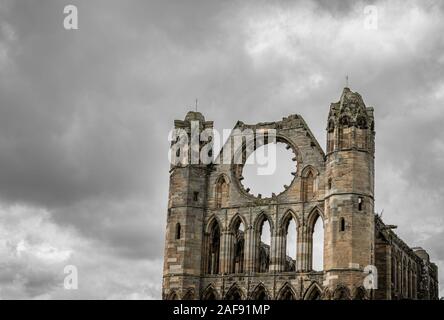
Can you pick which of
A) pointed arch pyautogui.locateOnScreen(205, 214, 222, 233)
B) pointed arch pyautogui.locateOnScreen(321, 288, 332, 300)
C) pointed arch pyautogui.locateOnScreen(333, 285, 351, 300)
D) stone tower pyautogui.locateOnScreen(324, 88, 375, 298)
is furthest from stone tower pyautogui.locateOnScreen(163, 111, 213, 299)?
pointed arch pyautogui.locateOnScreen(333, 285, 351, 300)

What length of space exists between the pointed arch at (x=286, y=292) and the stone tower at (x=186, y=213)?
4945 millimetres

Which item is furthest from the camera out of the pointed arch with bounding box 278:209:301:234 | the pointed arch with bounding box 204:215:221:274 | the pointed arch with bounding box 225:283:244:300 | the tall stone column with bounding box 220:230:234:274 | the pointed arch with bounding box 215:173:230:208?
the pointed arch with bounding box 215:173:230:208

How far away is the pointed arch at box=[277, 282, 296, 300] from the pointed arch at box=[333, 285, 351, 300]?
3.47 m

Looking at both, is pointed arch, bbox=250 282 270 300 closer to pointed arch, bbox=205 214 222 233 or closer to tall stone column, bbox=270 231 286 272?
tall stone column, bbox=270 231 286 272

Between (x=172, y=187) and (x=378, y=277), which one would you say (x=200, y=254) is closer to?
(x=172, y=187)

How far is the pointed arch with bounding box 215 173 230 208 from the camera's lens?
47.3 metres

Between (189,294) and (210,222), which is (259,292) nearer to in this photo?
(189,294)
